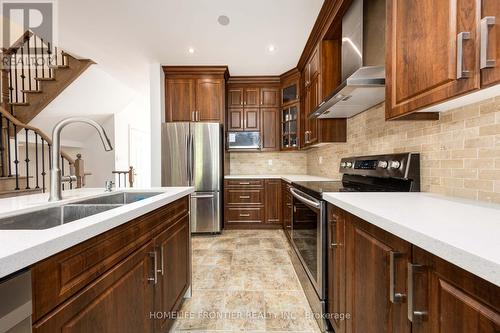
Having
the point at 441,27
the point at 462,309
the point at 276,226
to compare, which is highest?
the point at 441,27

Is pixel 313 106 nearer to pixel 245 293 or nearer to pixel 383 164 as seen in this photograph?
pixel 383 164

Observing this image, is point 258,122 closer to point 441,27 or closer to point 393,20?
point 393,20

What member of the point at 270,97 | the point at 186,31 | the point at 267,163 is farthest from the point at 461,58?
the point at 267,163

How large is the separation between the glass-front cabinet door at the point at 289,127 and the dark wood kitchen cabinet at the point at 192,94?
111 centimetres

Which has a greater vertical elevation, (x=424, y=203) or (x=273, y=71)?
(x=273, y=71)

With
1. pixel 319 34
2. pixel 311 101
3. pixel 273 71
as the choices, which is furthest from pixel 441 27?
pixel 273 71

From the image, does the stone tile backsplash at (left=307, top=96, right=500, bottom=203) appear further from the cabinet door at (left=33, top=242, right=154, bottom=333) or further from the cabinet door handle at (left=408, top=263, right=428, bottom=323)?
the cabinet door at (left=33, top=242, right=154, bottom=333)

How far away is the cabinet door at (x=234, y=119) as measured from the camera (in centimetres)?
425

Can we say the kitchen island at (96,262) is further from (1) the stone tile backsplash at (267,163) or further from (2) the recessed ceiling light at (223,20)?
(1) the stone tile backsplash at (267,163)

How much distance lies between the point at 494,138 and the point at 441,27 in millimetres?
547

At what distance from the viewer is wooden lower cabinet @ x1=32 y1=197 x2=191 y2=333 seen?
625 mm

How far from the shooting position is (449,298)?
0.61m

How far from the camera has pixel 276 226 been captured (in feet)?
13.1

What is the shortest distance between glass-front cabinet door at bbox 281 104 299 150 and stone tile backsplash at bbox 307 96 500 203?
2.03 m
